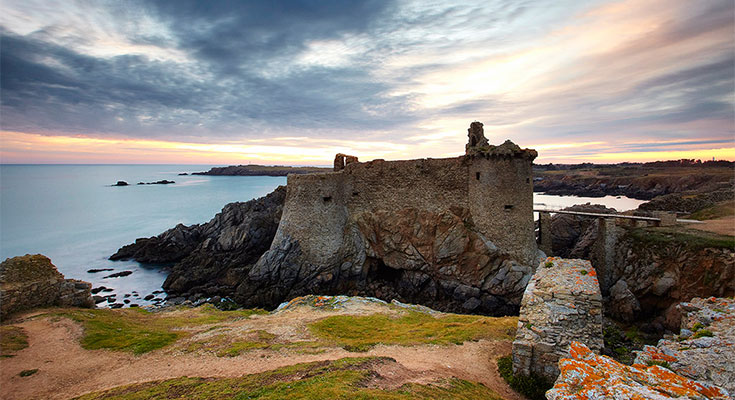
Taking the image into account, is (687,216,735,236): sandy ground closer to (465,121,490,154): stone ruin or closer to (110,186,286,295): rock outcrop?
(465,121,490,154): stone ruin

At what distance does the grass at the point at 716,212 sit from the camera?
969 inches

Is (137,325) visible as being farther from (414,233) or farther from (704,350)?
(704,350)

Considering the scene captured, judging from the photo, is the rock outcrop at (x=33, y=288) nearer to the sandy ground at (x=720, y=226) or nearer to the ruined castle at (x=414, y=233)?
the ruined castle at (x=414, y=233)

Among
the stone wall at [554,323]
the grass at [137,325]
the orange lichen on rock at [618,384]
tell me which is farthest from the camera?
the grass at [137,325]

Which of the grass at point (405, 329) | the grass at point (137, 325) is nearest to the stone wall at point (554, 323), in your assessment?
the grass at point (405, 329)

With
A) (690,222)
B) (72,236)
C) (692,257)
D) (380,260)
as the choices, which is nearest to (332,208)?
(380,260)

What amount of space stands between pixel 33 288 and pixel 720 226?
117 ft

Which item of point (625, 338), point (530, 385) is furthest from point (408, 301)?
point (530, 385)

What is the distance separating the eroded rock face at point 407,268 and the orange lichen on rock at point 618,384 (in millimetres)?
16740

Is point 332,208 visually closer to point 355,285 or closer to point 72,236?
point 355,285

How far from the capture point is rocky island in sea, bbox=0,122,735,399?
7.31 m

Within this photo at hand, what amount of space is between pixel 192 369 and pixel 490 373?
782 centimetres

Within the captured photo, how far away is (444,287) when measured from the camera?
23.2 metres

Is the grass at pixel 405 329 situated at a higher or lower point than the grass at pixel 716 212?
lower
